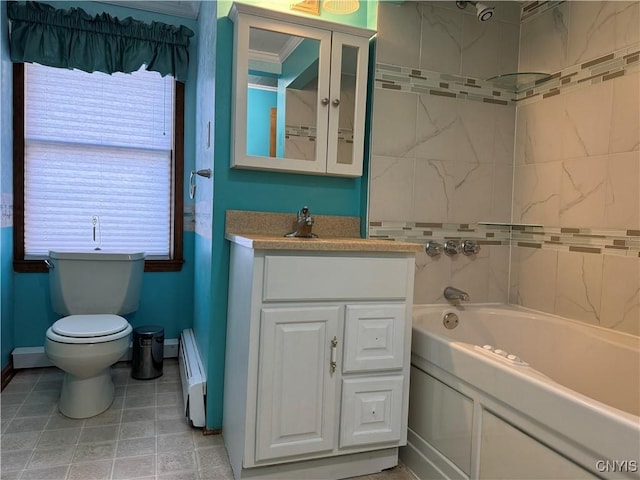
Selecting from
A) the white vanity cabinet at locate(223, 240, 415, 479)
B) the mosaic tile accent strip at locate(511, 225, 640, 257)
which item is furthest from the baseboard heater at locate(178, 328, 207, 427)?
the mosaic tile accent strip at locate(511, 225, 640, 257)

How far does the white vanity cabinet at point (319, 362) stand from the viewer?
154cm

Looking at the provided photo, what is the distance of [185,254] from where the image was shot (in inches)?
115

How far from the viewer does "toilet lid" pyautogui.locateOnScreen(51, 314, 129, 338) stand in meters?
2.04

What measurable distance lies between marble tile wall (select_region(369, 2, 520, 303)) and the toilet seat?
1.31 meters

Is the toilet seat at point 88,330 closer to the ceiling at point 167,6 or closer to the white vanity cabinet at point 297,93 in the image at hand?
the white vanity cabinet at point 297,93

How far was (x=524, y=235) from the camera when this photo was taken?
2.35m

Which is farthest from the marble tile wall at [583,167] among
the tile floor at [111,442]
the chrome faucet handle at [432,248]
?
the tile floor at [111,442]

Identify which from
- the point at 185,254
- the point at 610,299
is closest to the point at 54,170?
the point at 185,254

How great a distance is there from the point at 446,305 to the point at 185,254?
1.68 m

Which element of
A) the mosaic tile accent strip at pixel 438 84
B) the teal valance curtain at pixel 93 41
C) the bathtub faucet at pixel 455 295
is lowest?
the bathtub faucet at pixel 455 295

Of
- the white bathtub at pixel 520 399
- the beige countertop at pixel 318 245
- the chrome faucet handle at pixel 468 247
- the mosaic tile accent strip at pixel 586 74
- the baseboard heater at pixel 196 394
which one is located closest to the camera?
the white bathtub at pixel 520 399

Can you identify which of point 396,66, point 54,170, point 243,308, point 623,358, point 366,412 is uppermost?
point 396,66

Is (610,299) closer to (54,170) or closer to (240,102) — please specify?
(240,102)

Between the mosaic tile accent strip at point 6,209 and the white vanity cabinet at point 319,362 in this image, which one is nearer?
the white vanity cabinet at point 319,362
